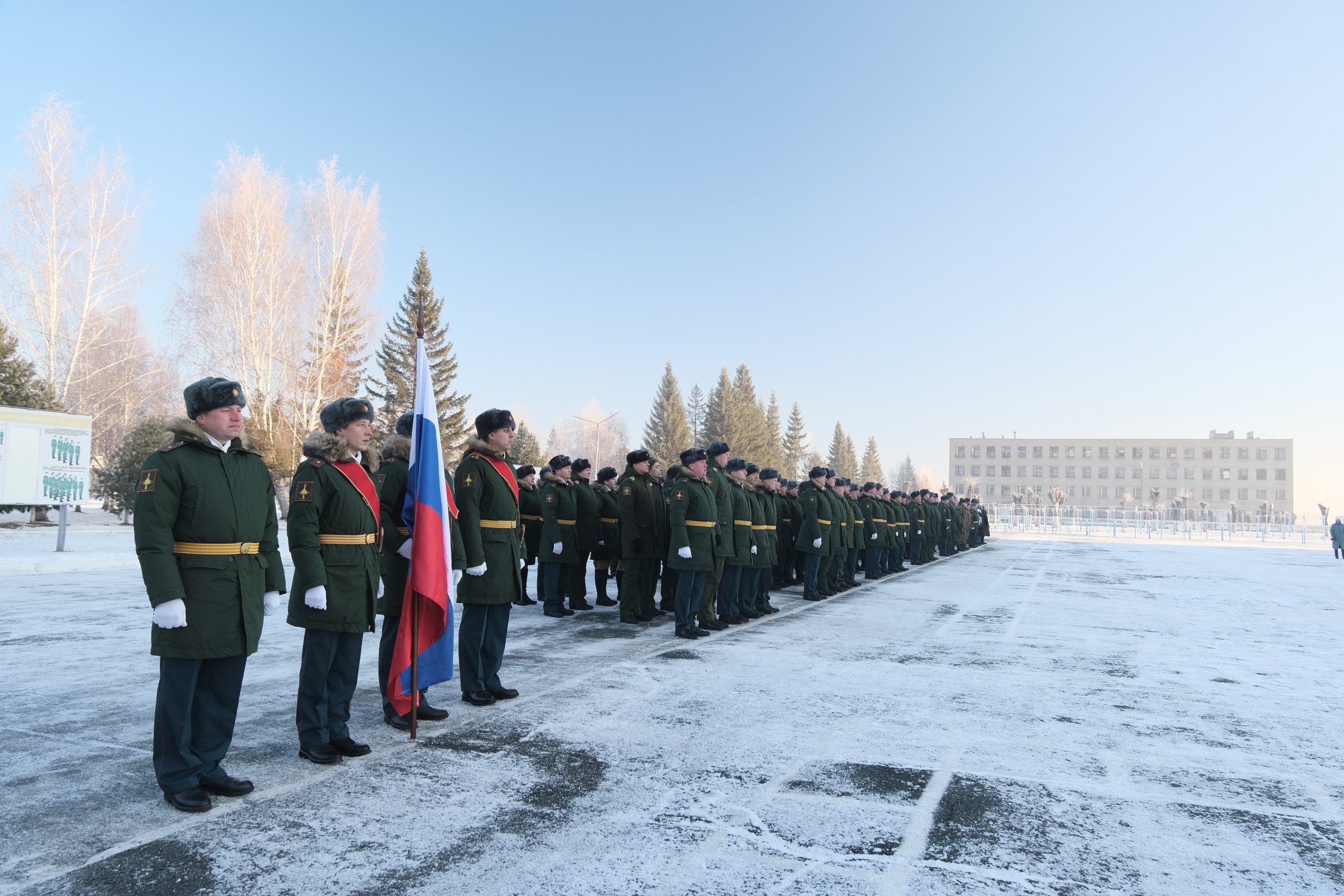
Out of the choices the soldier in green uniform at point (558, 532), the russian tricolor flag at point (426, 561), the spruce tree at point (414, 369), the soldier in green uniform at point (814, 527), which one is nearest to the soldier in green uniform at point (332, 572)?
the russian tricolor flag at point (426, 561)

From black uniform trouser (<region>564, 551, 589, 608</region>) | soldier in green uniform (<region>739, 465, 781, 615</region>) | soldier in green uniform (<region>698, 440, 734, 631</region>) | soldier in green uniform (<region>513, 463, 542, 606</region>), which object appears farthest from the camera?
soldier in green uniform (<region>513, 463, 542, 606</region>)

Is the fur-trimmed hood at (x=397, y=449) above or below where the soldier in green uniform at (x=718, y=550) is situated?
above

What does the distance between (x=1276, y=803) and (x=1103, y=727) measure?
1336 millimetres

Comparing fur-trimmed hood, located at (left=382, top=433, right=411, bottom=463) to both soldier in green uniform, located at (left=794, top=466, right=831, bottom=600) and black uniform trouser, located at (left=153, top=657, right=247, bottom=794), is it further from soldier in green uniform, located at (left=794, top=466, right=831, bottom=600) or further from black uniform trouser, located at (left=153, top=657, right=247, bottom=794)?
soldier in green uniform, located at (left=794, top=466, right=831, bottom=600)

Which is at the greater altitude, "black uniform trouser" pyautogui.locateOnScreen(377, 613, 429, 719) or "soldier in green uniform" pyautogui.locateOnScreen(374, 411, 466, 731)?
"soldier in green uniform" pyautogui.locateOnScreen(374, 411, 466, 731)

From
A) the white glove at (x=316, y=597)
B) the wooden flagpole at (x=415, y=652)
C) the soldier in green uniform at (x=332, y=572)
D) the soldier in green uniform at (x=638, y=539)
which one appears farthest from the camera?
the soldier in green uniform at (x=638, y=539)

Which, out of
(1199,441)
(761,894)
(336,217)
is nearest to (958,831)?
(761,894)

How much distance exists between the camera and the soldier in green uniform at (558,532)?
408 inches

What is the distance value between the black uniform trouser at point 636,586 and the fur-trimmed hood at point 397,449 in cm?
472

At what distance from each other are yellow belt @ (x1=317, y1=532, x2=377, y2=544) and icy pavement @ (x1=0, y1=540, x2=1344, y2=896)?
1189 mm

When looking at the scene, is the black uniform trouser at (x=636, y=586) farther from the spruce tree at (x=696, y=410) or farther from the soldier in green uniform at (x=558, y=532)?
the spruce tree at (x=696, y=410)

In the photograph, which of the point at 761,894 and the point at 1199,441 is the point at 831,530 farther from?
the point at 1199,441

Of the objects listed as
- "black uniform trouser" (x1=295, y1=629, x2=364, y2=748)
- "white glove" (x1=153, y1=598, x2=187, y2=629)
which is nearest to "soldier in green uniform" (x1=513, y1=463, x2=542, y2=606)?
"black uniform trouser" (x1=295, y1=629, x2=364, y2=748)

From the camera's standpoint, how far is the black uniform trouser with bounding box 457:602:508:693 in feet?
18.4
